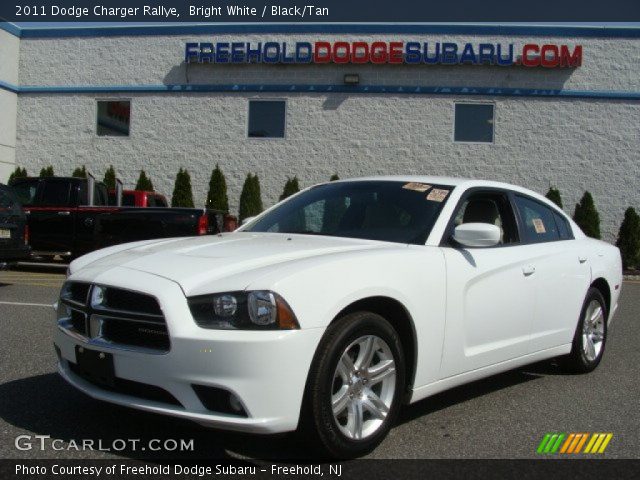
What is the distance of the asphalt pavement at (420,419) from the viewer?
3795 mm

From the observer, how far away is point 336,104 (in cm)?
2044

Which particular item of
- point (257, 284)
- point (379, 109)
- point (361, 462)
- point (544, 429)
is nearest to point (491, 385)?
point (544, 429)

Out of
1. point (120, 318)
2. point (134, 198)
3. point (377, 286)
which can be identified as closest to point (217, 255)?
point (120, 318)

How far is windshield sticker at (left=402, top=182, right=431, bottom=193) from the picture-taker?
487 cm

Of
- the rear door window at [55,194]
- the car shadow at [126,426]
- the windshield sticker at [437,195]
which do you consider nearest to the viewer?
the car shadow at [126,426]

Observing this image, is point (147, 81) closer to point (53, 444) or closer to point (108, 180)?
point (108, 180)

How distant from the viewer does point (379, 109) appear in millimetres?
20281

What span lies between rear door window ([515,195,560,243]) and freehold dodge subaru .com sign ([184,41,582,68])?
49.0 ft

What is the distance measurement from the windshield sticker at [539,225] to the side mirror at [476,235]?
4.11 ft

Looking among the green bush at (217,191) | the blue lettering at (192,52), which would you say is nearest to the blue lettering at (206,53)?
the blue lettering at (192,52)

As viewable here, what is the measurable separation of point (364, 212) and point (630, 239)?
1629 cm

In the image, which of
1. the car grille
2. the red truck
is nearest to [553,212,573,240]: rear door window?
the car grille

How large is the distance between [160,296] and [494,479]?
1869mm

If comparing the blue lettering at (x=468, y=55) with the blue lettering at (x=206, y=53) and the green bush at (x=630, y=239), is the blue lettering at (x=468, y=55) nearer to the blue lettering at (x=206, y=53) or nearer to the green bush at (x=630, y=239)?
the green bush at (x=630, y=239)
